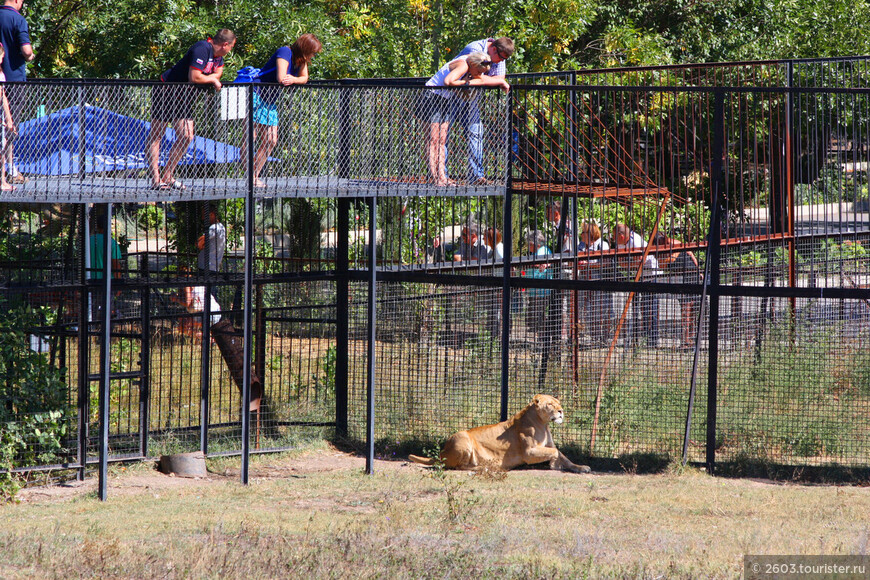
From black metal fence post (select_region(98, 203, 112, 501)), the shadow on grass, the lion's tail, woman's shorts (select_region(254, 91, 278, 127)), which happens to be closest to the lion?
the lion's tail

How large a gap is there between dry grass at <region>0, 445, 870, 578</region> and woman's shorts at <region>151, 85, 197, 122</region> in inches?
128

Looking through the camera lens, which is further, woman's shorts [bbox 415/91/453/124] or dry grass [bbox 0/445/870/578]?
woman's shorts [bbox 415/91/453/124]

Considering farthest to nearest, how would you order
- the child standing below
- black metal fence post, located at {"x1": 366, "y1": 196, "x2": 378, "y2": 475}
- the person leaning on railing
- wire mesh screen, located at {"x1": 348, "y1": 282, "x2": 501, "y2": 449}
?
wire mesh screen, located at {"x1": 348, "y1": 282, "x2": 501, "y2": 449} < the person leaning on railing < black metal fence post, located at {"x1": 366, "y1": 196, "x2": 378, "y2": 475} < the child standing below

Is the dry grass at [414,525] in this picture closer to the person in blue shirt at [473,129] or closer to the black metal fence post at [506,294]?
the black metal fence post at [506,294]

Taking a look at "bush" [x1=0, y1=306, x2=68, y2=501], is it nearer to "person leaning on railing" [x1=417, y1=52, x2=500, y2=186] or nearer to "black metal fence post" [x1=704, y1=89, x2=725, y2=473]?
"person leaning on railing" [x1=417, y1=52, x2=500, y2=186]

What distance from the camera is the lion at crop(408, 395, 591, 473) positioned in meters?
9.52

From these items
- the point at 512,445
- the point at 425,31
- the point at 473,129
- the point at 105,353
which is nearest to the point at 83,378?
the point at 105,353

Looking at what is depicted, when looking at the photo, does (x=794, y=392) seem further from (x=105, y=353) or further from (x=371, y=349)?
(x=105, y=353)

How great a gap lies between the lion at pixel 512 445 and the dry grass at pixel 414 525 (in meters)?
0.20

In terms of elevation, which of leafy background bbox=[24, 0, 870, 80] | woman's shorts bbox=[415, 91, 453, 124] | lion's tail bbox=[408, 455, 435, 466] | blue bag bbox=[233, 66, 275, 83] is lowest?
lion's tail bbox=[408, 455, 435, 466]

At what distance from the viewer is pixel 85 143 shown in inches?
318

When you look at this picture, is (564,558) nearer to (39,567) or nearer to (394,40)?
(39,567)

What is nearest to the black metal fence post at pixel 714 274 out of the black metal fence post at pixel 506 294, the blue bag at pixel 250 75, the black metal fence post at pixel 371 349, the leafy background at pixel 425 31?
the black metal fence post at pixel 506 294

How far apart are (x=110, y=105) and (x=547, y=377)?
17.3ft
